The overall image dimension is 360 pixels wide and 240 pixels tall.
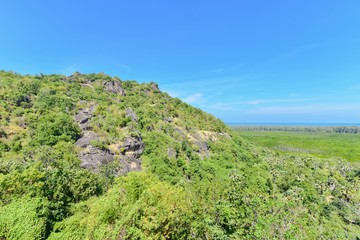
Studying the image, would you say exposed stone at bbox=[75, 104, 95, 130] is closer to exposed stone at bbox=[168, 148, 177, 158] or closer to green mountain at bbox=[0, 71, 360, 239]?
green mountain at bbox=[0, 71, 360, 239]

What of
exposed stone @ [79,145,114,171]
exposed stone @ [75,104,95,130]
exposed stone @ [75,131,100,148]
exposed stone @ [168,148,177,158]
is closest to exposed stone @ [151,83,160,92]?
exposed stone @ [75,104,95,130]

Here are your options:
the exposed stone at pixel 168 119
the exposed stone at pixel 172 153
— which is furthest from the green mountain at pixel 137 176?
the exposed stone at pixel 168 119

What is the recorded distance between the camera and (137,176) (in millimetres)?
22859

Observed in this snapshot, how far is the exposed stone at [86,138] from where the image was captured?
39263 millimetres

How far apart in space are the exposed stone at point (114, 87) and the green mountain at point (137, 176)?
1.74ft

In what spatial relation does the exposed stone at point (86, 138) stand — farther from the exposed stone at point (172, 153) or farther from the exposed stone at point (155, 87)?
the exposed stone at point (155, 87)

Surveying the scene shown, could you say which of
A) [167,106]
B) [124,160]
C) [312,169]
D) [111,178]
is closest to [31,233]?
[111,178]

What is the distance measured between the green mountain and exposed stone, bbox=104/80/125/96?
53 centimetres

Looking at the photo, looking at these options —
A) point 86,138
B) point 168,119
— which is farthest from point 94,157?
point 168,119

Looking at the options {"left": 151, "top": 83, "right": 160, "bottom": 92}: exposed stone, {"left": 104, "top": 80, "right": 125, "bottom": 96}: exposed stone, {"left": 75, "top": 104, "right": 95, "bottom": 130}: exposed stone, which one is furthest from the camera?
{"left": 151, "top": 83, "right": 160, "bottom": 92}: exposed stone

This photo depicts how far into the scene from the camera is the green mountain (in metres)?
16.3

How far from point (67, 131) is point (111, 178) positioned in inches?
601

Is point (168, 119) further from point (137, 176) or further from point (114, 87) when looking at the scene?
point (137, 176)

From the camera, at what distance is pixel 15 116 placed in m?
42.5
